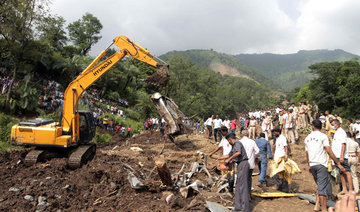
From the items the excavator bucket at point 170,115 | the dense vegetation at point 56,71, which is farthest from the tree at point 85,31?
the excavator bucket at point 170,115

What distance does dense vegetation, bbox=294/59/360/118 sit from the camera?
33553mm

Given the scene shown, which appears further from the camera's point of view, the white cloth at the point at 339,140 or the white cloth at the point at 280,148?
the white cloth at the point at 280,148

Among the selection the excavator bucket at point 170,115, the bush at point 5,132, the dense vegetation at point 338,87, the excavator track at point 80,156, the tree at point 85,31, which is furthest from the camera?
the tree at point 85,31

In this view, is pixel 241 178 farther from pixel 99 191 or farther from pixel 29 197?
pixel 29 197

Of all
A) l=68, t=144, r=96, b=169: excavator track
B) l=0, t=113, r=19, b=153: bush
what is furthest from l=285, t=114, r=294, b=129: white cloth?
l=0, t=113, r=19, b=153: bush

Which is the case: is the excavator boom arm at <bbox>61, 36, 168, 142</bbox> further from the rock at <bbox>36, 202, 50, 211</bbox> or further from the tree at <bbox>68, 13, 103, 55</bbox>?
the tree at <bbox>68, 13, 103, 55</bbox>

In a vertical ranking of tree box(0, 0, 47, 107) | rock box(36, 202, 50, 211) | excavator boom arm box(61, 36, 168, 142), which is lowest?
rock box(36, 202, 50, 211)

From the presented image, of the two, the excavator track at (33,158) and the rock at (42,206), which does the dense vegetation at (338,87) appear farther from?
the rock at (42,206)

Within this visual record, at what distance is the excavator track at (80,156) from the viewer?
8742 millimetres

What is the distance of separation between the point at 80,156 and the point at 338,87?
38.8m

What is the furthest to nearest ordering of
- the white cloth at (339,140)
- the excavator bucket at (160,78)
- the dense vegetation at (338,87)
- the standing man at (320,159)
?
the dense vegetation at (338,87)
the excavator bucket at (160,78)
the white cloth at (339,140)
the standing man at (320,159)

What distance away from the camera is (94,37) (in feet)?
148

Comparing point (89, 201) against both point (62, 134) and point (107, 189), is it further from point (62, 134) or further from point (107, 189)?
point (62, 134)

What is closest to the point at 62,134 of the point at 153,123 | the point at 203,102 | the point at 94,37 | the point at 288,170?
the point at 288,170
